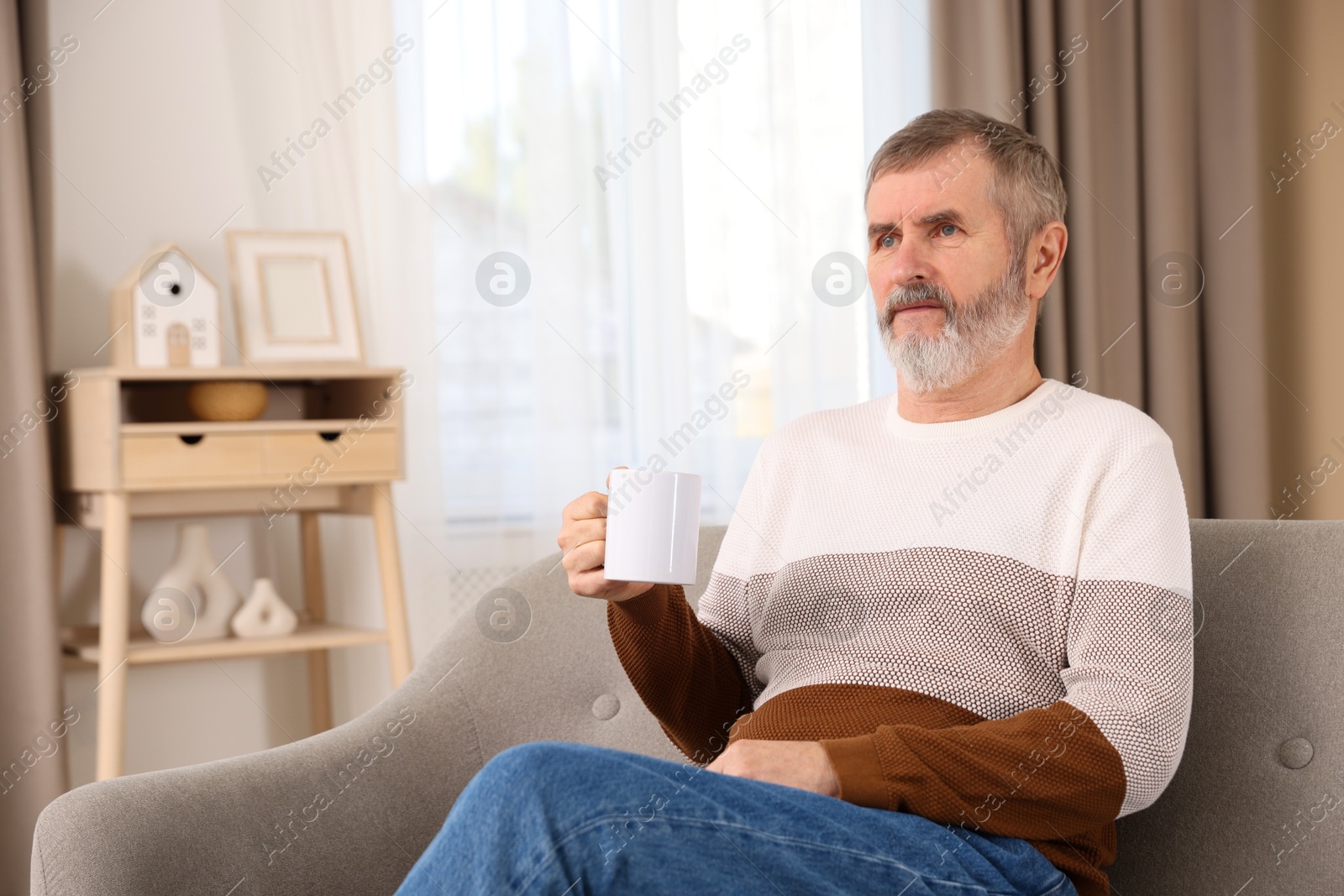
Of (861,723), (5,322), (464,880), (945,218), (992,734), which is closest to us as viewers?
(464,880)

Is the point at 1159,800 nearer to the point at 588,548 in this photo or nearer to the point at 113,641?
the point at 588,548

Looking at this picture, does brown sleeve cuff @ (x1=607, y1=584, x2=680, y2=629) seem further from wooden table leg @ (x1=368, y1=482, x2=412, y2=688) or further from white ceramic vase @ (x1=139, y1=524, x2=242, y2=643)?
white ceramic vase @ (x1=139, y1=524, x2=242, y2=643)

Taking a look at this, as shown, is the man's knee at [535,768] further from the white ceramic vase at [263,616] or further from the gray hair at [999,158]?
the white ceramic vase at [263,616]

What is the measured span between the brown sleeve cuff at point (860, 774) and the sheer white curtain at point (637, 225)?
1659 mm

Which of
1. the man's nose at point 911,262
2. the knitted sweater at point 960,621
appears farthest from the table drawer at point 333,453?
the man's nose at point 911,262

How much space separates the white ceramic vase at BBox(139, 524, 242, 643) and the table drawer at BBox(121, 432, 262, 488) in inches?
11.9

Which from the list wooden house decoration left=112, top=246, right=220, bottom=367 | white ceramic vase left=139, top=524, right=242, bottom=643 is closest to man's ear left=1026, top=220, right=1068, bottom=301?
wooden house decoration left=112, top=246, right=220, bottom=367

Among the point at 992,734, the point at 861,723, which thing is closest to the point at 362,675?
the point at 861,723

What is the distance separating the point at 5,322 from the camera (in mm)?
2074

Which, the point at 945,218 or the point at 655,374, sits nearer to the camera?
the point at 945,218

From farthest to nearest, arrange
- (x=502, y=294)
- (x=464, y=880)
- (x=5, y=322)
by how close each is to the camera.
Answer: (x=502, y=294), (x=5, y=322), (x=464, y=880)

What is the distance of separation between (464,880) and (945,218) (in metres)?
0.83

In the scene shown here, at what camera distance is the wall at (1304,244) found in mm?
2770

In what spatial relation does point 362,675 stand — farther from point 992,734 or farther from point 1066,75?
point 1066,75
